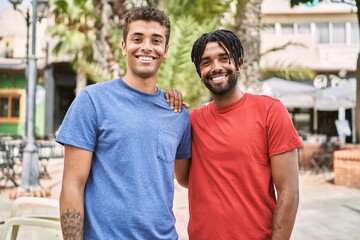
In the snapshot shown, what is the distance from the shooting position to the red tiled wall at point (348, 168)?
10.3 meters

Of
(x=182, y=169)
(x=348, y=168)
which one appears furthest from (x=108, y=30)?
(x=182, y=169)

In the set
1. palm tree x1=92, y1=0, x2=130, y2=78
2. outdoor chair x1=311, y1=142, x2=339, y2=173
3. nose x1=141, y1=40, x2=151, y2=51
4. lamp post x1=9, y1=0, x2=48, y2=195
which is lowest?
outdoor chair x1=311, y1=142, x2=339, y2=173

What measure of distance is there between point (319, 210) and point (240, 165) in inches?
250

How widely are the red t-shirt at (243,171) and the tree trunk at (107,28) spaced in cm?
895

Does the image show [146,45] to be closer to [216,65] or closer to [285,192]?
[216,65]

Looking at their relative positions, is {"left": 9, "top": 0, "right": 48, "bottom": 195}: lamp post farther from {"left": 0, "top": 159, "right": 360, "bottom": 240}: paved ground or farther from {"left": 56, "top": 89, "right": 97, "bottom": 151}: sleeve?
{"left": 56, "top": 89, "right": 97, "bottom": 151}: sleeve

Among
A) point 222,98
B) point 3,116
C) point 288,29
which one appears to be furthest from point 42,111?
point 222,98

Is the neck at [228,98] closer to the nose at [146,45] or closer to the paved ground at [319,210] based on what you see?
the nose at [146,45]

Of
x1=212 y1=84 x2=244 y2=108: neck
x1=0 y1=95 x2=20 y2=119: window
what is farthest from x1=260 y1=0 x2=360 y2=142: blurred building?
x1=212 y1=84 x2=244 y2=108: neck

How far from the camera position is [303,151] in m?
14.2

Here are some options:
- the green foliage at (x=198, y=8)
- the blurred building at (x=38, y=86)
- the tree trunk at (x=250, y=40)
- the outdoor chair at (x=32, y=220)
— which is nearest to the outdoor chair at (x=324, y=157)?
the tree trunk at (x=250, y=40)

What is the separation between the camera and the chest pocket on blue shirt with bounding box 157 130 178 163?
6.49 ft

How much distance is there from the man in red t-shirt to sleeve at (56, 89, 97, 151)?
609 millimetres

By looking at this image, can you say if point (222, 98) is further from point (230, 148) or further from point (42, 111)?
point (42, 111)
